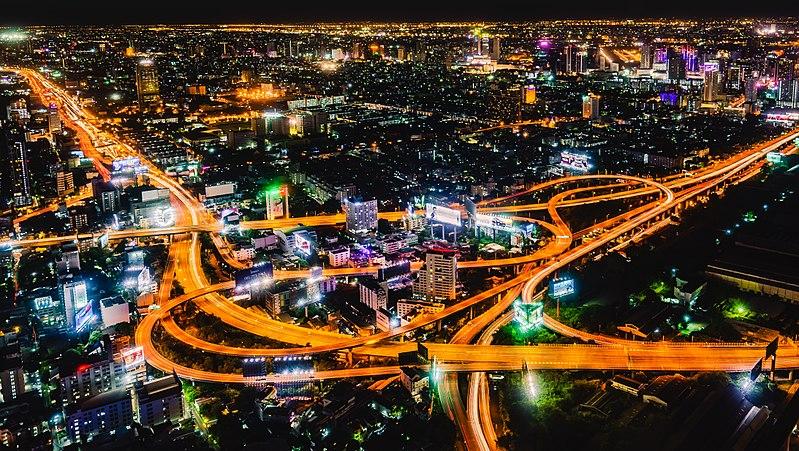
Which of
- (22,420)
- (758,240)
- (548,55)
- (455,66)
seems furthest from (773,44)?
(22,420)

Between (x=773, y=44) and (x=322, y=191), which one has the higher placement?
(x=773, y=44)

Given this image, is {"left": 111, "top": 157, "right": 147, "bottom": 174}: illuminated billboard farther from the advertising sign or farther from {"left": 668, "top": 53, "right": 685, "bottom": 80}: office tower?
{"left": 668, "top": 53, "right": 685, "bottom": 80}: office tower

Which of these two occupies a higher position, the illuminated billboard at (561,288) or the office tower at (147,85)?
the office tower at (147,85)

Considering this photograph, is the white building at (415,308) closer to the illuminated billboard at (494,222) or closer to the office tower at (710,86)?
the illuminated billboard at (494,222)

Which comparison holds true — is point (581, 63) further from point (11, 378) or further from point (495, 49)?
point (11, 378)

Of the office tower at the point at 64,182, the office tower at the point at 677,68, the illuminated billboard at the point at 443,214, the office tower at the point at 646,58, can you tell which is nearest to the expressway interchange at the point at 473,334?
the illuminated billboard at the point at 443,214

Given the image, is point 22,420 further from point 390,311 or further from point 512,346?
point 512,346

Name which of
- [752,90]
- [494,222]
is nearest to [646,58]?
[752,90]
